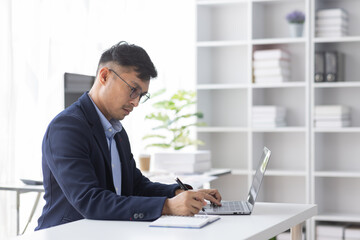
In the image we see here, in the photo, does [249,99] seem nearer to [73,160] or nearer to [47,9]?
[47,9]

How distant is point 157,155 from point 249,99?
0.89 metres

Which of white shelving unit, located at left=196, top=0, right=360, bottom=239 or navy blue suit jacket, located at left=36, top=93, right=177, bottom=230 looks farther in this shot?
white shelving unit, located at left=196, top=0, right=360, bottom=239

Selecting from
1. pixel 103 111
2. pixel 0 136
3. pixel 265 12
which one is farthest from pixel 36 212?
pixel 265 12

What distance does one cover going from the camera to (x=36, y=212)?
3674 mm

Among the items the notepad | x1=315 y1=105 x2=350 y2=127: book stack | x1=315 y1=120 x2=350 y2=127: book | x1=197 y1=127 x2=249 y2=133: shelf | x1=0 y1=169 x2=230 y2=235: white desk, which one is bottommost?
x1=0 y1=169 x2=230 y2=235: white desk

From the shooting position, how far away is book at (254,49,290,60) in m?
4.45

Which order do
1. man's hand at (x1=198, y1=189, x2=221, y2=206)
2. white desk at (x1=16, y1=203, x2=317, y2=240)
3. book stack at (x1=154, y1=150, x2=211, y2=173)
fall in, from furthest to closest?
book stack at (x1=154, y1=150, x2=211, y2=173)
man's hand at (x1=198, y1=189, x2=221, y2=206)
white desk at (x1=16, y1=203, x2=317, y2=240)

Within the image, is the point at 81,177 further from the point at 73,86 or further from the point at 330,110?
the point at 330,110

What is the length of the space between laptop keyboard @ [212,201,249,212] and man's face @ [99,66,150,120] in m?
0.49

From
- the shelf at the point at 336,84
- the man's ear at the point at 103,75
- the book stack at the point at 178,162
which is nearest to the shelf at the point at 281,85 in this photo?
the shelf at the point at 336,84

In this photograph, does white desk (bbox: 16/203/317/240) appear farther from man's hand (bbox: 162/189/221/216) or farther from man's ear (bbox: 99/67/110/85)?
man's ear (bbox: 99/67/110/85)

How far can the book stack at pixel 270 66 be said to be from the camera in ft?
14.7

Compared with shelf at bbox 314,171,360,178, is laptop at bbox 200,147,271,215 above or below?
above

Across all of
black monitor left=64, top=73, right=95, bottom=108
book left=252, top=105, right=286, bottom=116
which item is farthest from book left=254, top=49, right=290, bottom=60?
black monitor left=64, top=73, right=95, bottom=108
